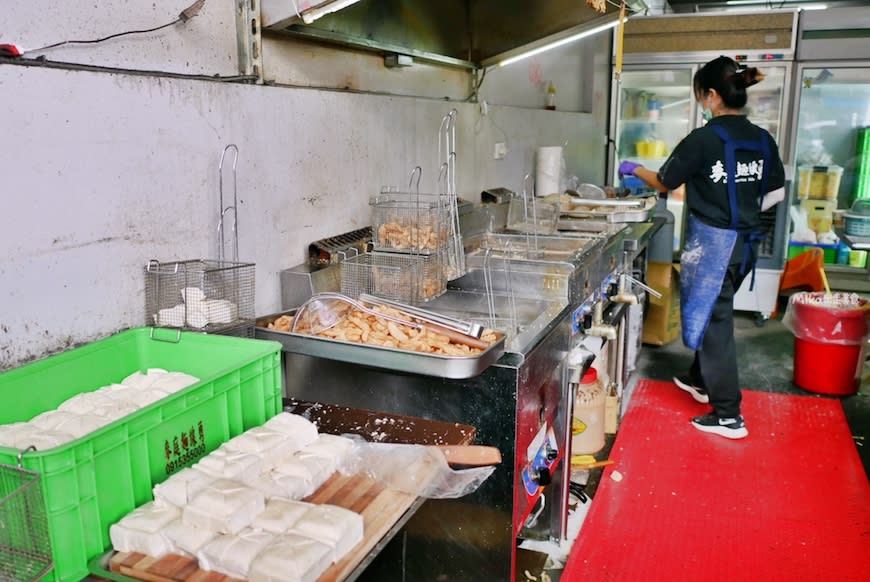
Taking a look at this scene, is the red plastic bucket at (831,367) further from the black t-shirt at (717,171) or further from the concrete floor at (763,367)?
the black t-shirt at (717,171)

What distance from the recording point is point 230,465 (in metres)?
1.30

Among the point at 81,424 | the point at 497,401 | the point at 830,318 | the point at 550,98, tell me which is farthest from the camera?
the point at 550,98

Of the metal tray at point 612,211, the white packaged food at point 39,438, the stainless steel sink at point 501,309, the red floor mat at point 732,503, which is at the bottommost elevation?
the red floor mat at point 732,503

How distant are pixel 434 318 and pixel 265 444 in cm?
69

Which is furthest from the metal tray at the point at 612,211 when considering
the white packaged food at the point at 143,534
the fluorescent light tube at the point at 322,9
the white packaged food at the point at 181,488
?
the white packaged food at the point at 143,534

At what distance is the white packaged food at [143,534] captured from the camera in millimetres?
1125

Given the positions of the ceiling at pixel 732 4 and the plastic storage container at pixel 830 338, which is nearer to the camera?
the plastic storage container at pixel 830 338

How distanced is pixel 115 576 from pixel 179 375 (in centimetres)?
50

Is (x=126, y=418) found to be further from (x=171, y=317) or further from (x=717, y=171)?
(x=717, y=171)

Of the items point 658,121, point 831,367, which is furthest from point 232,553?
point 658,121

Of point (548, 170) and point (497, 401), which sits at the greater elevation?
point (548, 170)

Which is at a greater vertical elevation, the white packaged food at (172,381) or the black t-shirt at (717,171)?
the black t-shirt at (717,171)

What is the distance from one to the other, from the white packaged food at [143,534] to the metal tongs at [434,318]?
0.91 metres

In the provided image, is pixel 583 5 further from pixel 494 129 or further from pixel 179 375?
pixel 179 375
